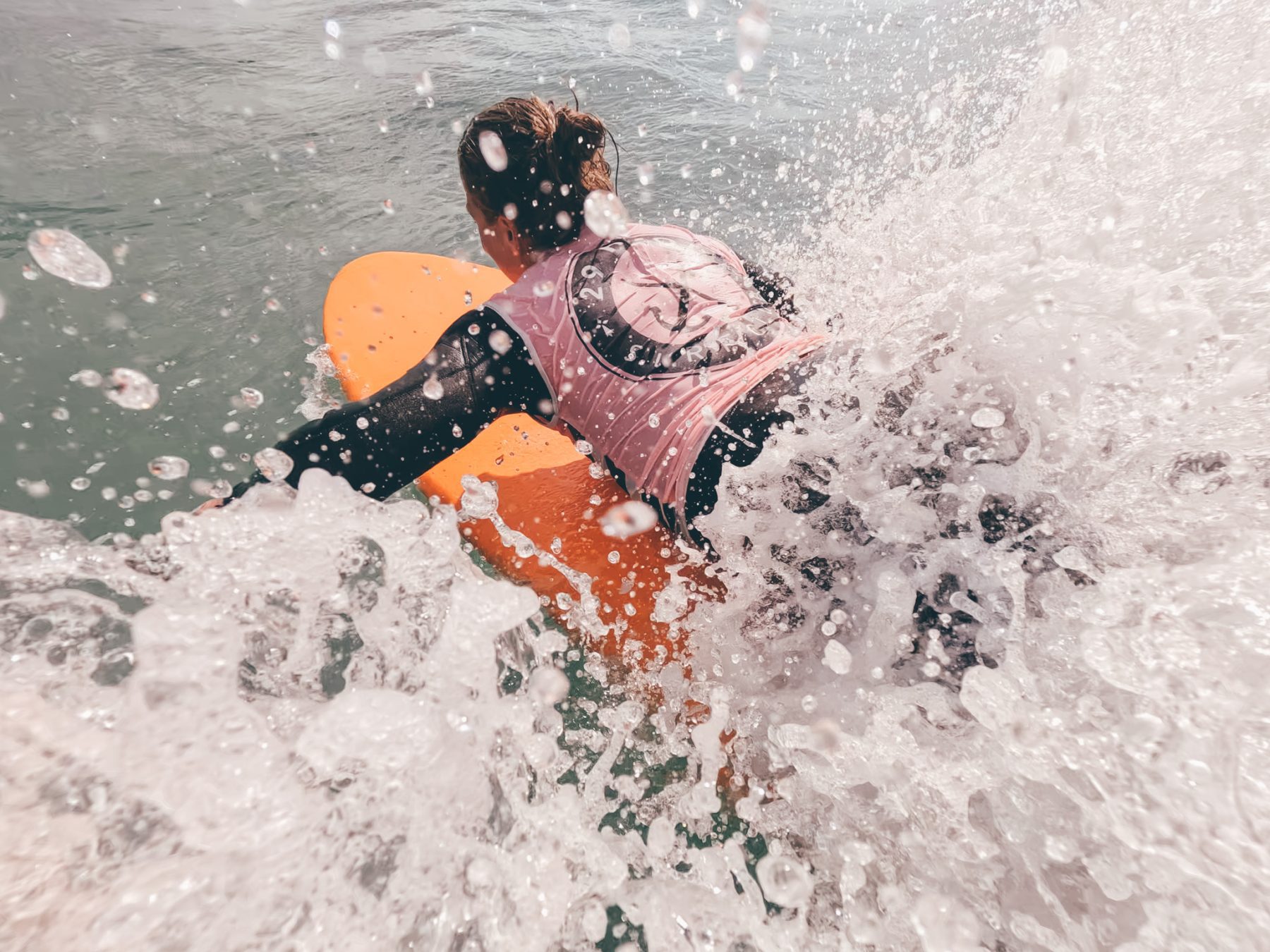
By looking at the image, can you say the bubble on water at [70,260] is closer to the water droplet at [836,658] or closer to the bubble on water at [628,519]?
the bubble on water at [628,519]

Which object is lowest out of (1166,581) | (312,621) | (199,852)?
(312,621)

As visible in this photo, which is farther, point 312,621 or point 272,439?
point 272,439

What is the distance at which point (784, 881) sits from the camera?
4.19 feet

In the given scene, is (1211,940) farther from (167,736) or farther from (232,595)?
(232,595)

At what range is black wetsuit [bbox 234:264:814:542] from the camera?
1.34 m

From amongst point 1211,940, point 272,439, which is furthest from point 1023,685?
point 272,439

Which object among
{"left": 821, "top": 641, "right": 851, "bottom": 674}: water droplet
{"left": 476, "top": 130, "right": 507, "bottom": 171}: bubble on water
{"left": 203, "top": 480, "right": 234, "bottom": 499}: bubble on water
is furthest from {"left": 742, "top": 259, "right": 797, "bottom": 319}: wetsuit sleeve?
{"left": 203, "top": 480, "right": 234, "bottom": 499}: bubble on water

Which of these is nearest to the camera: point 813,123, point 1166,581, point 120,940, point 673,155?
point 120,940

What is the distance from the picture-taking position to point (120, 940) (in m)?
0.75

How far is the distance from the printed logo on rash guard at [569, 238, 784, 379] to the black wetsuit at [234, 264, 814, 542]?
13 cm

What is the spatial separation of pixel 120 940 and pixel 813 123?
5.43 meters

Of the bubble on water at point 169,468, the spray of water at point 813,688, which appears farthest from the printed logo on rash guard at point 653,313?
the bubble on water at point 169,468

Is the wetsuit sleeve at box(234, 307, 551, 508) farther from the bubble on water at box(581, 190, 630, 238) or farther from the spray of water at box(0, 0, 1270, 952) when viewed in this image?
the bubble on water at box(581, 190, 630, 238)

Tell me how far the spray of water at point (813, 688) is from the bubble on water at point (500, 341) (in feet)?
1.32
